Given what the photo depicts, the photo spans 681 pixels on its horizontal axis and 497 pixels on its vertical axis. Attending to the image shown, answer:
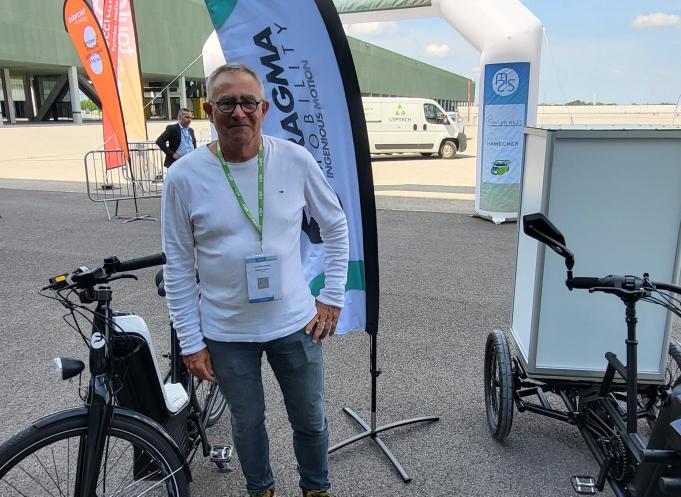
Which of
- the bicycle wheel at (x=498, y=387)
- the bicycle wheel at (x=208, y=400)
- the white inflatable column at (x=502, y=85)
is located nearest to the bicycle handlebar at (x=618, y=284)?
the bicycle wheel at (x=498, y=387)

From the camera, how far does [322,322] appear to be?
2219mm

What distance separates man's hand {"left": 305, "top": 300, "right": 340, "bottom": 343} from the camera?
220 centimetres

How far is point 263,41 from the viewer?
269 centimetres

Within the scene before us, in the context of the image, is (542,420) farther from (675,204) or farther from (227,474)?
(227,474)

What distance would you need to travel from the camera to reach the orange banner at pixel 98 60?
29.9 feet

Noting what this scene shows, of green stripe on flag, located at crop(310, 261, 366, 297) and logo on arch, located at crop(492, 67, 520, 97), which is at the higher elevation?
logo on arch, located at crop(492, 67, 520, 97)

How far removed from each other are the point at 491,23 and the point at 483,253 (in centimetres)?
371

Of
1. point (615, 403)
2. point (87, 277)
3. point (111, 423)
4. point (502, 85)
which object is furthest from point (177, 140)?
point (615, 403)

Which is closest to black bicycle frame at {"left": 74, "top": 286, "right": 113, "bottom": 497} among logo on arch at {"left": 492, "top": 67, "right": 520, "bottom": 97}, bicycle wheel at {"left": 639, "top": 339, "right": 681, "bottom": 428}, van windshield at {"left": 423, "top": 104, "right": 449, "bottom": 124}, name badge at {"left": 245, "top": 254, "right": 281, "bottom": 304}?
name badge at {"left": 245, "top": 254, "right": 281, "bottom": 304}

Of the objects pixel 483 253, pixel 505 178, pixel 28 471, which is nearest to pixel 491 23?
pixel 505 178

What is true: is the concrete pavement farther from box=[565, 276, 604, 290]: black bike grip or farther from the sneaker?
the sneaker

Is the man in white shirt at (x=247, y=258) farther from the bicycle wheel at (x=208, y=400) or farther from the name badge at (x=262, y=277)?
the bicycle wheel at (x=208, y=400)

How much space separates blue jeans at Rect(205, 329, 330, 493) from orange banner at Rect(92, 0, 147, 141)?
8.79 meters

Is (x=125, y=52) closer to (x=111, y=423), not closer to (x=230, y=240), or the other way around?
(x=230, y=240)
